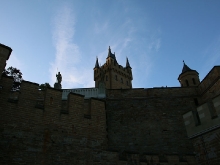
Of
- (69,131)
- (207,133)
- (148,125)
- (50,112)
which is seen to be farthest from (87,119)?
(148,125)

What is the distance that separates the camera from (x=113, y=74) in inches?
1992

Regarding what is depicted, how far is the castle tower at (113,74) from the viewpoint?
49625mm

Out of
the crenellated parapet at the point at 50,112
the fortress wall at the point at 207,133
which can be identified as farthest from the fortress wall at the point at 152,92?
the fortress wall at the point at 207,133

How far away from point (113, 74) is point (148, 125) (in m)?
36.8

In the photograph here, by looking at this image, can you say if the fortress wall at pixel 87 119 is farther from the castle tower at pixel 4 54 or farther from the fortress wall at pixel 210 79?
the fortress wall at pixel 210 79

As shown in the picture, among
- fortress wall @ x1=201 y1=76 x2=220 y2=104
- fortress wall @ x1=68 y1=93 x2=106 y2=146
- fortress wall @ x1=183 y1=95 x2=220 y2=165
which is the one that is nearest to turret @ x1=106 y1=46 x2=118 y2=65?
fortress wall @ x1=201 y1=76 x2=220 y2=104

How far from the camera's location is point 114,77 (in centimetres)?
5041

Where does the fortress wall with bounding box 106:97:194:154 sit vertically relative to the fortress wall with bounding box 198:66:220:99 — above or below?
below

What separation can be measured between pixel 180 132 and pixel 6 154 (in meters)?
11.3

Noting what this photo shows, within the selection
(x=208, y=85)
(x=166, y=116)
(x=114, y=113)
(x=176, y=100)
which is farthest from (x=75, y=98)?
(x=208, y=85)

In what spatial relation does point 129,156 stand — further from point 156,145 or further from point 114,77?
point 114,77

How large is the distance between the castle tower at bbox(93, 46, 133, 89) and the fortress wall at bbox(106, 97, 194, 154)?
32750mm

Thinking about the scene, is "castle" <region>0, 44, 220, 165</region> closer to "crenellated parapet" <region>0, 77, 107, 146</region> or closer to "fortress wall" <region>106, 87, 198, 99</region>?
"crenellated parapet" <region>0, 77, 107, 146</region>

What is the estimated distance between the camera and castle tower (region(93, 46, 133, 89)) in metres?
49.6
